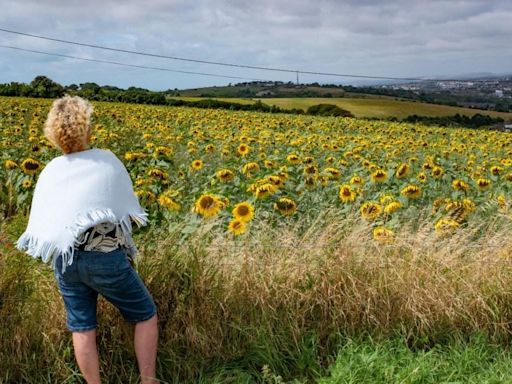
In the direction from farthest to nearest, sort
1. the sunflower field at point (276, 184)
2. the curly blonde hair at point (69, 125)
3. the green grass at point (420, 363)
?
the sunflower field at point (276, 184), the green grass at point (420, 363), the curly blonde hair at point (69, 125)

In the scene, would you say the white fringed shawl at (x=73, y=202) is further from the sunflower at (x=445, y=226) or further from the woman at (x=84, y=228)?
the sunflower at (x=445, y=226)

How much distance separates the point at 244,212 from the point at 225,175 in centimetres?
138

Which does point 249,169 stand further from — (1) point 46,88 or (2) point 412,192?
(1) point 46,88

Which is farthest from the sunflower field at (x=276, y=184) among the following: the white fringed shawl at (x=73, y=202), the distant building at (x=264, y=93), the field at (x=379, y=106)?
the distant building at (x=264, y=93)

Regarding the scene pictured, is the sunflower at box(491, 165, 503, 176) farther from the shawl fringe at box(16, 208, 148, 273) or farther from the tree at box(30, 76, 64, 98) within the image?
the tree at box(30, 76, 64, 98)

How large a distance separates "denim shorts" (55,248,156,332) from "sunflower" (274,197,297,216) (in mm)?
2018

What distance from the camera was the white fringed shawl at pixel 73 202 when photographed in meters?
2.81

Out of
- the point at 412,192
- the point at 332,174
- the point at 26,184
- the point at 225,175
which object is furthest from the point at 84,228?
the point at 332,174

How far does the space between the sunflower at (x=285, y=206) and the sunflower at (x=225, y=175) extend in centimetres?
96

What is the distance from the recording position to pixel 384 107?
3475 centimetres

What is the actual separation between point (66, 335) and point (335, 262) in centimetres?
168

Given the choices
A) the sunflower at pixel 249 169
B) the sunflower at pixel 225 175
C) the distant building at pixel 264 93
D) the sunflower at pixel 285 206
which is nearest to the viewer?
the sunflower at pixel 285 206

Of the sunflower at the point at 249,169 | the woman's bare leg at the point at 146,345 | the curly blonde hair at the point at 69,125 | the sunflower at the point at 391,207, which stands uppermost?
the curly blonde hair at the point at 69,125

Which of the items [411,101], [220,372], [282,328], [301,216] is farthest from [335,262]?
[411,101]
